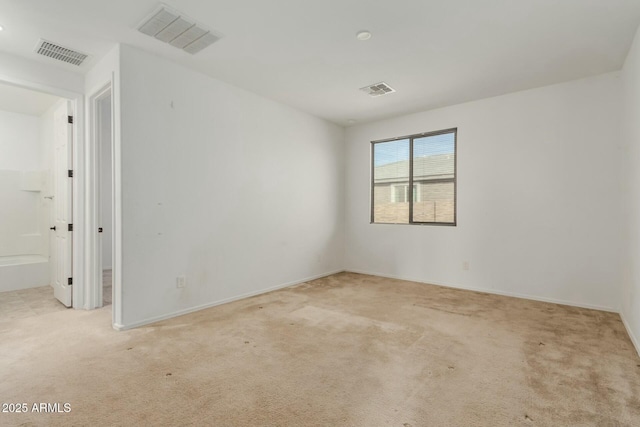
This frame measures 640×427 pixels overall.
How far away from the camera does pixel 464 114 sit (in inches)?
183

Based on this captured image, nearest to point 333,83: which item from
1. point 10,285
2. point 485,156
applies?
point 485,156

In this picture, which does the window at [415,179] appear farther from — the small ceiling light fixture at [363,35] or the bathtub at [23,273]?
the bathtub at [23,273]

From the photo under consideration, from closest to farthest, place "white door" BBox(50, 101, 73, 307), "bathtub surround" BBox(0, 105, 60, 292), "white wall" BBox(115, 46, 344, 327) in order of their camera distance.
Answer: "white wall" BBox(115, 46, 344, 327) < "white door" BBox(50, 101, 73, 307) < "bathtub surround" BBox(0, 105, 60, 292)

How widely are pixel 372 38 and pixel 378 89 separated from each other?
124 cm

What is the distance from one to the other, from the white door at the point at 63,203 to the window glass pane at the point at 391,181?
4.44m

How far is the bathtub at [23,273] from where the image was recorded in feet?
14.6

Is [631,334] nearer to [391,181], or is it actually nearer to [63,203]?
[391,181]

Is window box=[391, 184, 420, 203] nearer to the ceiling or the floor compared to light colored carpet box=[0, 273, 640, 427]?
nearer to the ceiling

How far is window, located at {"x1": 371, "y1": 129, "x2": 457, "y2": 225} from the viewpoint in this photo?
193 inches

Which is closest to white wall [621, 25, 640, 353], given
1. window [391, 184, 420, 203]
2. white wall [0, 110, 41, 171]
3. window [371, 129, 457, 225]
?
window [371, 129, 457, 225]

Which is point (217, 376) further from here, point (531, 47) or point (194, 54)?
point (531, 47)

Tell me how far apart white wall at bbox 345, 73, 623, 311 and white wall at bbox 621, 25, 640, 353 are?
41cm

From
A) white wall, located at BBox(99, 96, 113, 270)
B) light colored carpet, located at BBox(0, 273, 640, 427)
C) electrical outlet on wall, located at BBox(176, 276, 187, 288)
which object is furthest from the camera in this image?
white wall, located at BBox(99, 96, 113, 270)

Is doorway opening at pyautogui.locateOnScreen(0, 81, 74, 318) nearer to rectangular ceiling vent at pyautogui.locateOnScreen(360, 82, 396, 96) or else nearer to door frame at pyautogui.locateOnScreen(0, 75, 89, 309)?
door frame at pyautogui.locateOnScreen(0, 75, 89, 309)
